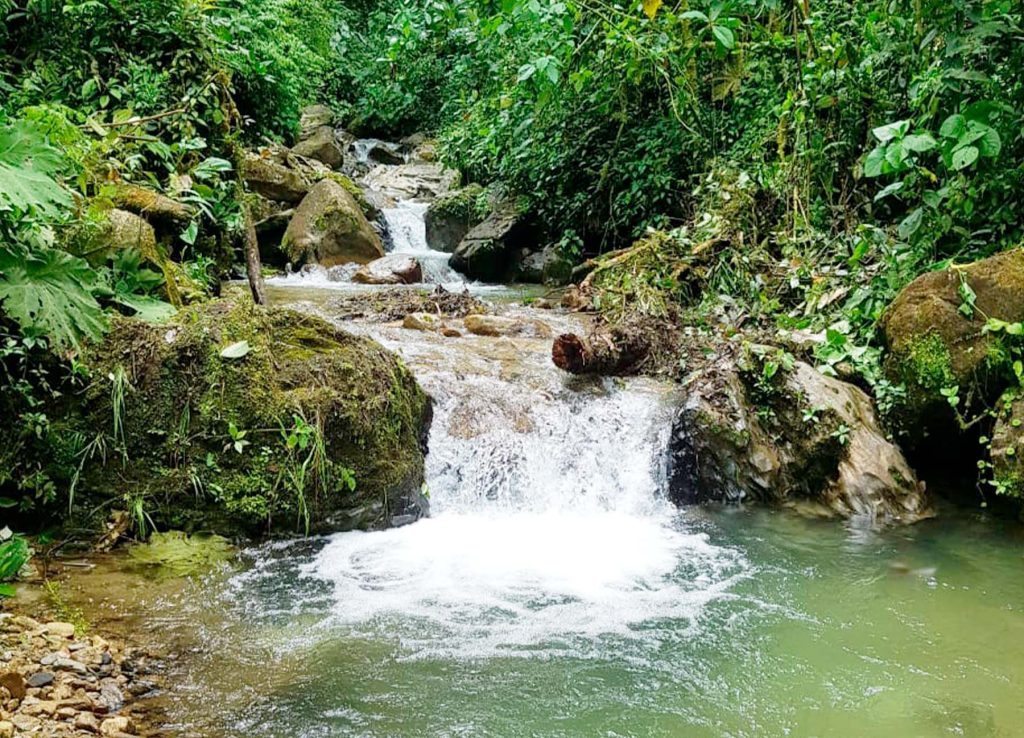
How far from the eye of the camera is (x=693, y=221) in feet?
29.0

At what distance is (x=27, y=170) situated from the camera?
3445 millimetres

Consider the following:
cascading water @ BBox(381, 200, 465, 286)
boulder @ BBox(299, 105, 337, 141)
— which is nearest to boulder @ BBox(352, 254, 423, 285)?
cascading water @ BBox(381, 200, 465, 286)

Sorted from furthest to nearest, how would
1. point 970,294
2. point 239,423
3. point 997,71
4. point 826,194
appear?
1. point 826,194
2. point 997,71
3. point 970,294
4. point 239,423

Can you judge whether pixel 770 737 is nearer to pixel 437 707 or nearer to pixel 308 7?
pixel 437 707

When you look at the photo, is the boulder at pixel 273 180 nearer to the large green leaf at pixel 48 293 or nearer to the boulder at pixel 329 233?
the boulder at pixel 329 233

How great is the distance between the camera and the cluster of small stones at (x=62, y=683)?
101 inches

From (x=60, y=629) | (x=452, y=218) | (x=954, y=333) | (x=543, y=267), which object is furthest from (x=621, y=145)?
(x=60, y=629)

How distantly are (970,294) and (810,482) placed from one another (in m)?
1.58

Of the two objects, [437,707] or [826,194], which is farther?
[826,194]

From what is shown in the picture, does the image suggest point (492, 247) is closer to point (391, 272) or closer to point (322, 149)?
point (391, 272)

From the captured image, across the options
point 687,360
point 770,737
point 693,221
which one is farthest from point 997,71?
point 770,737

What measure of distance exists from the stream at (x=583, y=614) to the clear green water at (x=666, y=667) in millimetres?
11

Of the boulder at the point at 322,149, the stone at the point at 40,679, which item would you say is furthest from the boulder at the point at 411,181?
the stone at the point at 40,679

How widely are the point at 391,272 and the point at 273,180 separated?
9.27 feet
